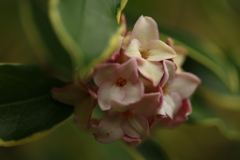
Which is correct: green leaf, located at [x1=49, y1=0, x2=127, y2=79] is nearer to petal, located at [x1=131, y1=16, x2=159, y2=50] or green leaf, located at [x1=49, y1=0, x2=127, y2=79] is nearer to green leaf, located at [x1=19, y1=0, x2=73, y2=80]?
petal, located at [x1=131, y1=16, x2=159, y2=50]

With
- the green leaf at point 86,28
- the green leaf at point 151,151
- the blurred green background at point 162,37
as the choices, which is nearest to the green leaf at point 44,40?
the blurred green background at point 162,37

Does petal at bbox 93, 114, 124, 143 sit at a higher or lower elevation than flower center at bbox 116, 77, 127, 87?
lower

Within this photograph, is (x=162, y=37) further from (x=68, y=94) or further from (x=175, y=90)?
(x=68, y=94)

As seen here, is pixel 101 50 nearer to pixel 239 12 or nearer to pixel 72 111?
pixel 72 111

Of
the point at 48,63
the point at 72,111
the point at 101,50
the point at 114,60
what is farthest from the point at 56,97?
the point at 48,63

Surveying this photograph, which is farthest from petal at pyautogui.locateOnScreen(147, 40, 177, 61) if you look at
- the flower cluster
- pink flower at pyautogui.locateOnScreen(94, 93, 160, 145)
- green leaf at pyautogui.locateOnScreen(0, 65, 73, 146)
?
green leaf at pyautogui.locateOnScreen(0, 65, 73, 146)

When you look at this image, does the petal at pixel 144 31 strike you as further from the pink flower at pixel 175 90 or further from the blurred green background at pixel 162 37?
the blurred green background at pixel 162 37
